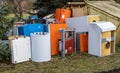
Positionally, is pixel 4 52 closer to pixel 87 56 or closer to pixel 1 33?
pixel 1 33

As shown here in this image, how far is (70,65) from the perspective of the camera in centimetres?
775

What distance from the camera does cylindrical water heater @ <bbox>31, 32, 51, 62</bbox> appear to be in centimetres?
806

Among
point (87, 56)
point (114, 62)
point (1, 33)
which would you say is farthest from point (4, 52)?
point (114, 62)

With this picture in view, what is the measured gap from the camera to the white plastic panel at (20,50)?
7905 mm

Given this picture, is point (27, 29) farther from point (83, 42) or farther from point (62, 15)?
point (62, 15)

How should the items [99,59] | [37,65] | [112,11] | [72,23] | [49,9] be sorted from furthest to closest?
[49,9] < [112,11] < [72,23] < [99,59] < [37,65]

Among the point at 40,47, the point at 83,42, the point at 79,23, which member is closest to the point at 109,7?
the point at 79,23

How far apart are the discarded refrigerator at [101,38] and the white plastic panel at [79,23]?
0.35 meters

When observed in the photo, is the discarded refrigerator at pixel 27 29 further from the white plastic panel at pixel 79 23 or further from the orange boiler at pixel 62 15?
the orange boiler at pixel 62 15

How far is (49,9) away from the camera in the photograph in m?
15.9

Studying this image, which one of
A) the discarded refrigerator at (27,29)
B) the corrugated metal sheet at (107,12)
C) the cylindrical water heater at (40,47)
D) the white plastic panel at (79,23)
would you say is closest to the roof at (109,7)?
the corrugated metal sheet at (107,12)

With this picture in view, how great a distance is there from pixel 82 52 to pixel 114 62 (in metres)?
1.62

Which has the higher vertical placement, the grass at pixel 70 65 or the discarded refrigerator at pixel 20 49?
the discarded refrigerator at pixel 20 49

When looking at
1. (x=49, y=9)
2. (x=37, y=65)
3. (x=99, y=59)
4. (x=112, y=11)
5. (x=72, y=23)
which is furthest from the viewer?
(x=49, y=9)
